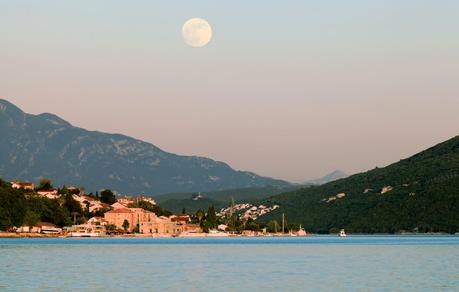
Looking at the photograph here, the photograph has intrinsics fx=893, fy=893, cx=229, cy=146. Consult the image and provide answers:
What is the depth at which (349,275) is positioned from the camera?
71.2 metres

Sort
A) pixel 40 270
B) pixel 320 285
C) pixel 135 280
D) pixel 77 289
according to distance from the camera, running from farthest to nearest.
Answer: pixel 40 270, pixel 135 280, pixel 320 285, pixel 77 289

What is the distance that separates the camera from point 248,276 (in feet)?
228

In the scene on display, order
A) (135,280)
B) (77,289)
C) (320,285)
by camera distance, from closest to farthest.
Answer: (77,289) < (320,285) < (135,280)

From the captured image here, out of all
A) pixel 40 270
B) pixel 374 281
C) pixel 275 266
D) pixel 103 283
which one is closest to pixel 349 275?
pixel 374 281

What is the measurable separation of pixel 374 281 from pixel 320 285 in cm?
535

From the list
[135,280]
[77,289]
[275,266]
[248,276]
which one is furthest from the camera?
[275,266]

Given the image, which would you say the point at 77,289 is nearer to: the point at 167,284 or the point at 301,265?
the point at 167,284

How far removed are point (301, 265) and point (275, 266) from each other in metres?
3.47

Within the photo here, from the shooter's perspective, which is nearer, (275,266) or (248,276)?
(248,276)

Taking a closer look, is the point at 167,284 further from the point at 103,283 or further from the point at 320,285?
the point at 320,285

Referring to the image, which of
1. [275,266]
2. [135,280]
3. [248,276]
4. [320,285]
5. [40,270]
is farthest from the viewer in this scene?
[275,266]

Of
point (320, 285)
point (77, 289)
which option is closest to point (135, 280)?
point (77, 289)

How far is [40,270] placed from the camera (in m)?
76.1

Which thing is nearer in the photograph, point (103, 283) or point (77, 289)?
point (77, 289)
